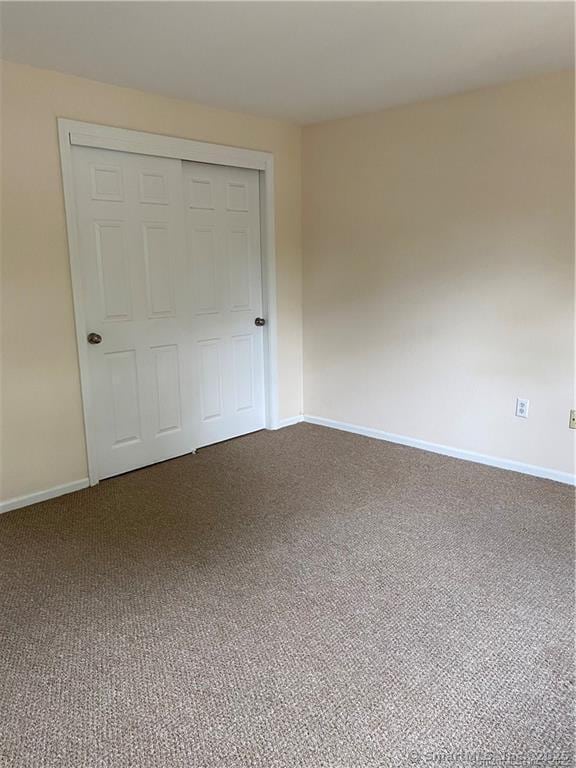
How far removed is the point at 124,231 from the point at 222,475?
1.60 metres

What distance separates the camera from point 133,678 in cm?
179

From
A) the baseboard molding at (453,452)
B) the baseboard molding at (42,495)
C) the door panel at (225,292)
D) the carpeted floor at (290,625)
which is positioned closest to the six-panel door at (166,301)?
the door panel at (225,292)

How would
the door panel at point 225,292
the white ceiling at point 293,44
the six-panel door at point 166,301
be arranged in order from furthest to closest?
the door panel at point 225,292
the six-panel door at point 166,301
the white ceiling at point 293,44

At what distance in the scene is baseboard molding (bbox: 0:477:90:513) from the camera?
3.00m

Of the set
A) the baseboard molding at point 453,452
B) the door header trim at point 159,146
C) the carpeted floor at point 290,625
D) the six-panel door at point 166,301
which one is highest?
the door header trim at point 159,146

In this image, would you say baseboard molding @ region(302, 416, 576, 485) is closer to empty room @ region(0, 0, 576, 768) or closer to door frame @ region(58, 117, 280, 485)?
empty room @ region(0, 0, 576, 768)

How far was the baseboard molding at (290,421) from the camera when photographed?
14.6 feet

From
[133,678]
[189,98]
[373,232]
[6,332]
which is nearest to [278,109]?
[189,98]

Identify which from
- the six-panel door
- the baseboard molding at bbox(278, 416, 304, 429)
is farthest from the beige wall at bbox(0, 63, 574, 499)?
the baseboard molding at bbox(278, 416, 304, 429)

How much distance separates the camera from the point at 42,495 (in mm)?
3129

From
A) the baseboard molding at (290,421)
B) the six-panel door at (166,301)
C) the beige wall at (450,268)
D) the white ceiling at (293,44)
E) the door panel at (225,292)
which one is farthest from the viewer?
the baseboard molding at (290,421)

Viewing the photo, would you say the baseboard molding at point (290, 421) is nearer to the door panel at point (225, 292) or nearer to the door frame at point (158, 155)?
the door frame at point (158, 155)

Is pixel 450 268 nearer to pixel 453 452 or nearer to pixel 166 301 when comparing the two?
pixel 453 452

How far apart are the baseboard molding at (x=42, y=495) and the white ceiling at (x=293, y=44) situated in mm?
2226
